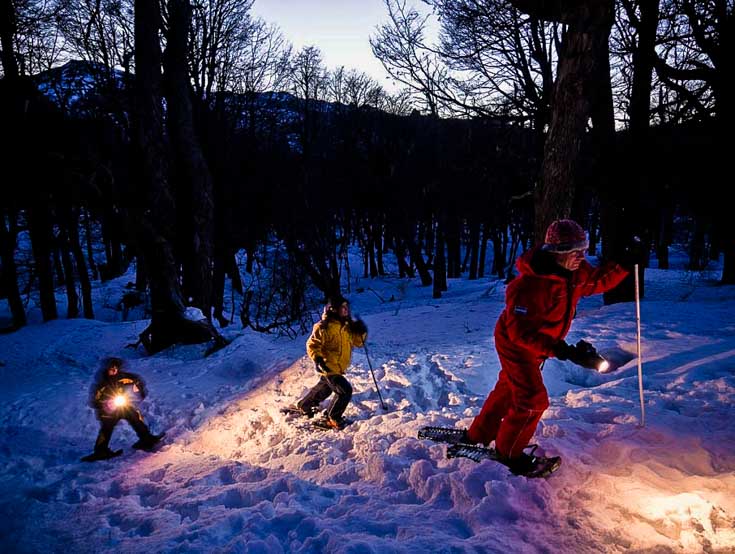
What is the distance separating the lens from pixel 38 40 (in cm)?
1330

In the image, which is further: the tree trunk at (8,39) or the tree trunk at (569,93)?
the tree trunk at (8,39)

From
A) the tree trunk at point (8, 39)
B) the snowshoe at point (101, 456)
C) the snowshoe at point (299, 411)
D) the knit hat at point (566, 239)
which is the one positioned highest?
the tree trunk at point (8, 39)

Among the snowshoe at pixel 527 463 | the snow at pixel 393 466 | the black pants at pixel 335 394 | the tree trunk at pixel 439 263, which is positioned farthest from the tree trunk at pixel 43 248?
the snowshoe at pixel 527 463

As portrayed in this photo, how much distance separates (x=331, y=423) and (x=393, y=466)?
4.71ft

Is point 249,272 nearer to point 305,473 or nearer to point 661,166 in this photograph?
point 661,166

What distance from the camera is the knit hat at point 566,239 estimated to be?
3316 mm

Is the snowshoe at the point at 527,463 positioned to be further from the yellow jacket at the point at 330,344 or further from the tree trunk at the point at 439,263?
the tree trunk at the point at 439,263

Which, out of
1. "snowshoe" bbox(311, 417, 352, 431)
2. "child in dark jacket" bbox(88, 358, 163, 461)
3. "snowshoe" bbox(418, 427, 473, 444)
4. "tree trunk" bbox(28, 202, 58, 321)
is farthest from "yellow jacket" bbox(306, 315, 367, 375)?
Answer: "tree trunk" bbox(28, 202, 58, 321)

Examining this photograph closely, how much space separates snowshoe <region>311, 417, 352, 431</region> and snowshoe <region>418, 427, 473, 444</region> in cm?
111

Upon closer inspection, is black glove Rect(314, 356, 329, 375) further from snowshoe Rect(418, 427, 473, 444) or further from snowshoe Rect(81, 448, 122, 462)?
snowshoe Rect(81, 448, 122, 462)

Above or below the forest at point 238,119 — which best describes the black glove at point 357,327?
below

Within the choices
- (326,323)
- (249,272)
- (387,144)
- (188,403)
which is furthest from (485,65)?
(249,272)

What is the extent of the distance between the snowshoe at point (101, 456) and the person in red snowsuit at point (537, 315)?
4239 millimetres

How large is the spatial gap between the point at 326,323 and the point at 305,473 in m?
1.81
